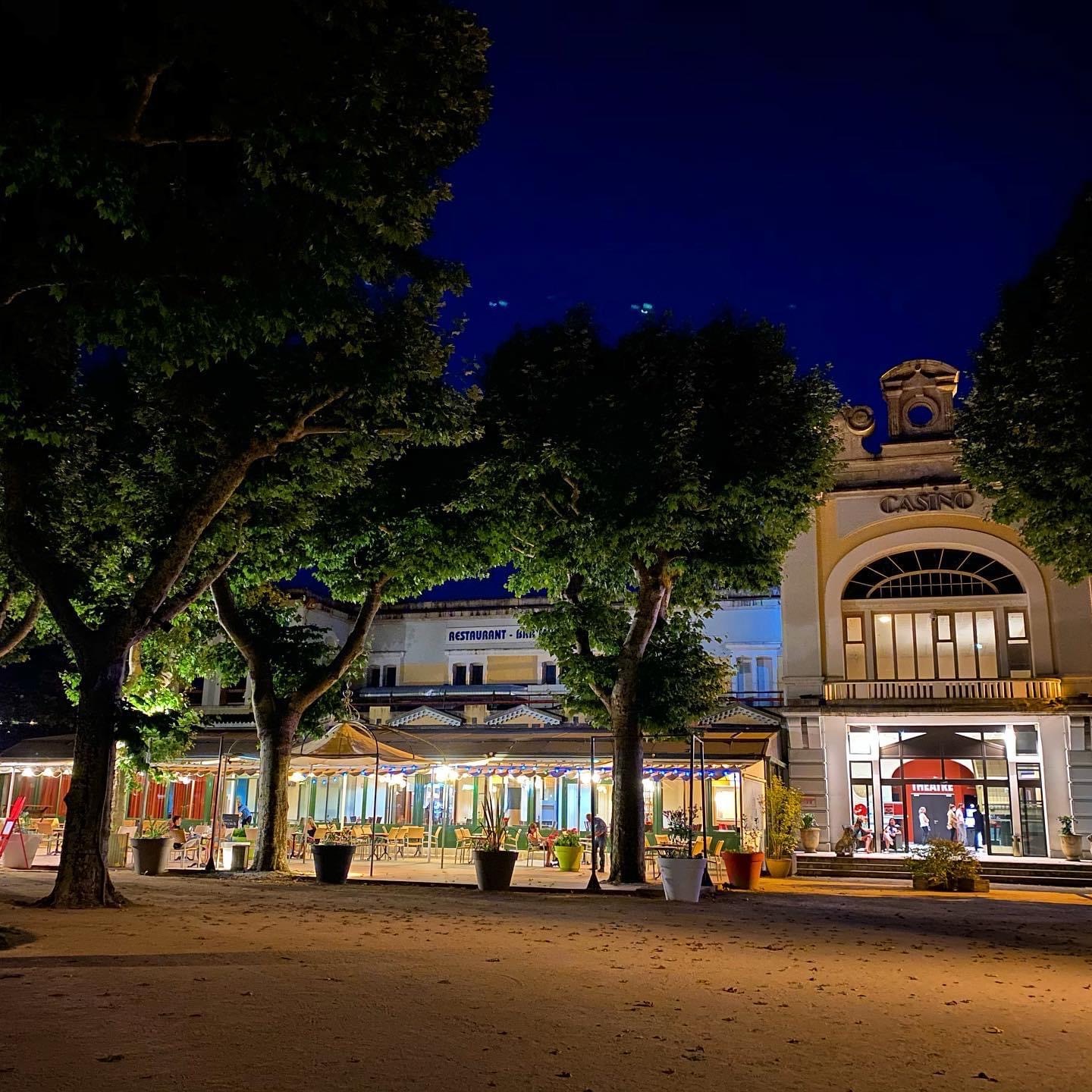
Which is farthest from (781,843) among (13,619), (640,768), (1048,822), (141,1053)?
(141,1053)

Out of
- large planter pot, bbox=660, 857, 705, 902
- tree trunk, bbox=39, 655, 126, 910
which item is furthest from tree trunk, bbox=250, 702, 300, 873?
large planter pot, bbox=660, 857, 705, 902

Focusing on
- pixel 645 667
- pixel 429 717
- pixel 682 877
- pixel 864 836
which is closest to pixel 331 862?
pixel 682 877

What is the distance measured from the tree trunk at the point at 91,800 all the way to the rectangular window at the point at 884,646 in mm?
22955

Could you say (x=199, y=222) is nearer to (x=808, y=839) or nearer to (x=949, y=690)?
(x=808, y=839)

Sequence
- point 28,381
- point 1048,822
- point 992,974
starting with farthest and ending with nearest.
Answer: point 1048,822
point 28,381
point 992,974

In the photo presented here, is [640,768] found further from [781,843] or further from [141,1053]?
[141,1053]

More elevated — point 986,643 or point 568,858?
point 986,643

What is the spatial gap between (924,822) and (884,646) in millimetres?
5146

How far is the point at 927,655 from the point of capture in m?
30.0

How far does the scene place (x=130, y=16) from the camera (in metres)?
8.49

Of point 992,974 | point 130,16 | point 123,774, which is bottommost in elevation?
point 992,974

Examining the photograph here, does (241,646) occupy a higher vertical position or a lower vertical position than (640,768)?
higher

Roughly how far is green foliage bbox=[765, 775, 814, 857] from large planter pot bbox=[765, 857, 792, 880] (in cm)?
19

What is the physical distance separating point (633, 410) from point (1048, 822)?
1845cm
